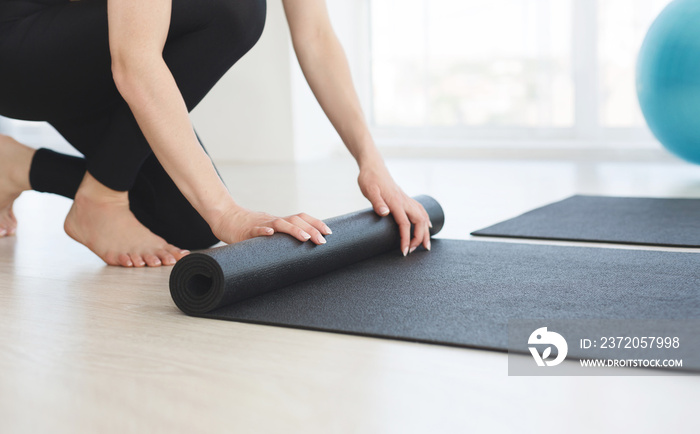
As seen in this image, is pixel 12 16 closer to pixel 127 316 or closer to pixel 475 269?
pixel 127 316

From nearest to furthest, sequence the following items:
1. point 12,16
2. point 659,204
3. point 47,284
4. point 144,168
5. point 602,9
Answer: point 47,284
point 12,16
point 144,168
point 659,204
point 602,9

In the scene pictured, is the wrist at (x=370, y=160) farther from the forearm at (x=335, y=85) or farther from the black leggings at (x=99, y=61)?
the black leggings at (x=99, y=61)

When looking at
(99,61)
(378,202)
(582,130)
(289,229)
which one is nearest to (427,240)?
(378,202)

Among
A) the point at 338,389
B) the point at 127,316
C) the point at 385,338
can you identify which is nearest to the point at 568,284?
the point at 385,338

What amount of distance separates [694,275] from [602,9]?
3.04 meters

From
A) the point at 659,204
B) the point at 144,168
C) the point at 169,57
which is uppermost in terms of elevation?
the point at 169,57

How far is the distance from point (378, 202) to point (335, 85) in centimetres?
28

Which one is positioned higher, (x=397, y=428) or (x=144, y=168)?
(x=144, y=168)

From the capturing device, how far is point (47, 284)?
146cm

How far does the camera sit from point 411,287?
1.29 meters

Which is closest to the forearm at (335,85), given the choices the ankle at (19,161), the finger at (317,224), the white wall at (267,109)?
the finger at (317,224)

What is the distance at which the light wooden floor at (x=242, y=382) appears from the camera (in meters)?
0.79

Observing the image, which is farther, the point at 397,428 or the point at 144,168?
the point at 144,168

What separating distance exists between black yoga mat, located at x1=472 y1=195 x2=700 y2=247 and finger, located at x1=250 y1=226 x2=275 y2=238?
736mm
